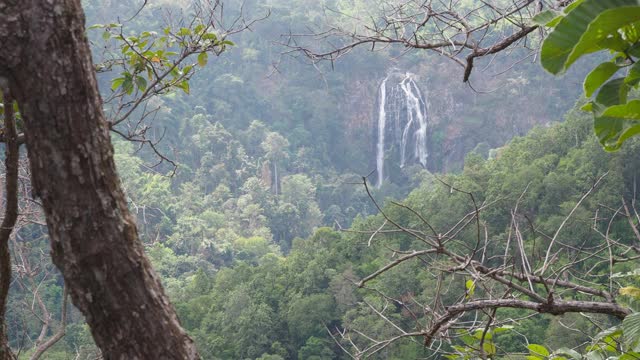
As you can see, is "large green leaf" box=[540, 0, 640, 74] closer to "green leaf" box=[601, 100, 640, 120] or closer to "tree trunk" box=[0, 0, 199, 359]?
"green leaf" box=[601, 100, 640, 120]

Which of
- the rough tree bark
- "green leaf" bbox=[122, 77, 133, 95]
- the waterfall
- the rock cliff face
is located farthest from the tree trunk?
the waterfall

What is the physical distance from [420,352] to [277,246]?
1126cm

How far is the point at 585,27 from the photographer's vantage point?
0.55 meters

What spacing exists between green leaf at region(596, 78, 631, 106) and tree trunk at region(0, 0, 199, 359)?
51 cm

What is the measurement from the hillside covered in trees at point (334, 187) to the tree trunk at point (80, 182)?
57 cm

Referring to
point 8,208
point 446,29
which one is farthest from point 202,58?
point 8,208

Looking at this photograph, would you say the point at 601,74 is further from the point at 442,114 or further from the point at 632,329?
the point at 442,114

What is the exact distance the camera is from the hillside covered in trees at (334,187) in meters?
9.65

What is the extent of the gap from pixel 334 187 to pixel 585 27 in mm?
24475

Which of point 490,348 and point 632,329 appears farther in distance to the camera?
point 490,348

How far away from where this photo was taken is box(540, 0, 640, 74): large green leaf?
524 mm

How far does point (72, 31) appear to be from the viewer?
0.74 m

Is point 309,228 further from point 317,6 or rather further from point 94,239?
point 94,239

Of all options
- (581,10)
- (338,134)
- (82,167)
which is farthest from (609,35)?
(338,134)
